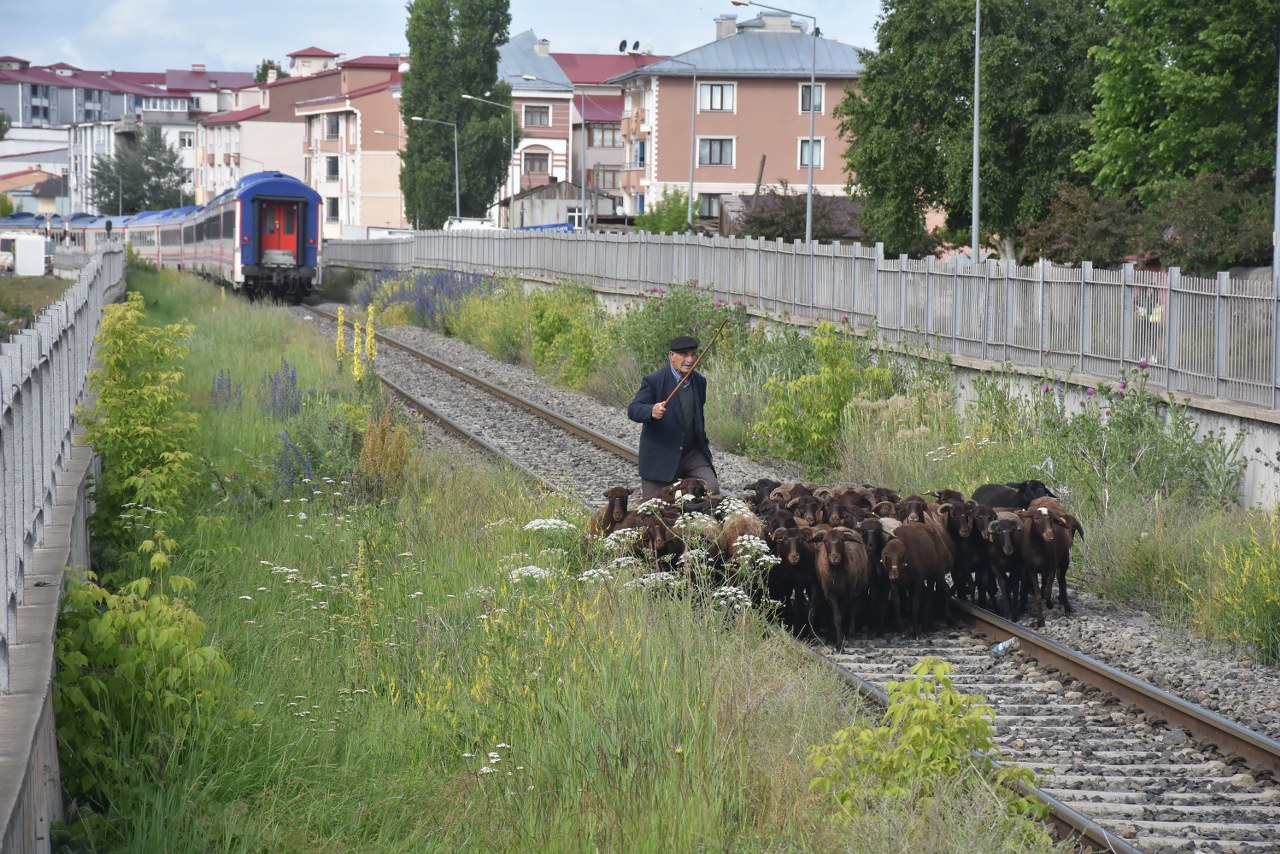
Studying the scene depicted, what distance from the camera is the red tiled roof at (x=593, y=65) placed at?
12181cm

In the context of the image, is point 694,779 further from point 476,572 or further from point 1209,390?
point 1209,390

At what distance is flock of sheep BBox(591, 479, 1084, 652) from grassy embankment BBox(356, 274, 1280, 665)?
933mm

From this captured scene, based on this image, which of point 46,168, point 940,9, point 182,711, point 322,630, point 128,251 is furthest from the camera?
point 46,168

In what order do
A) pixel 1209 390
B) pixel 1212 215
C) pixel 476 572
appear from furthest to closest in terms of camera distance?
pixel 1212 215
pixel 1209 390
pixel 476 572

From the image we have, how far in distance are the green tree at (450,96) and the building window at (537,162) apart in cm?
2644

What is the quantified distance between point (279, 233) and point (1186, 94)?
2443cm

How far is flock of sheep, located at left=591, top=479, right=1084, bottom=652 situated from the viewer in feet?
32.9

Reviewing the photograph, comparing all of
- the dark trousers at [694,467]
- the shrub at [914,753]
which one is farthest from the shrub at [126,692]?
the dark trousers at [694,467]

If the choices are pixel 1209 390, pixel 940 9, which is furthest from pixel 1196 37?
pixel 1209 390

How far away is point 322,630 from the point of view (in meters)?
8.63

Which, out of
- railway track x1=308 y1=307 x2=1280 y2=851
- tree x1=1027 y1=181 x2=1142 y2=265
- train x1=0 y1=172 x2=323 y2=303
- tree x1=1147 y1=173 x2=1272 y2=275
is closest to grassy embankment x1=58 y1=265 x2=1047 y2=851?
railway track x1=308 y1=307 x2=1280 y2=851

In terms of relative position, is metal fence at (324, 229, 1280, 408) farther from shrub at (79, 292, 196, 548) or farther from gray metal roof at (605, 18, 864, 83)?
gray metal roof at (605, 18, 864, 83)

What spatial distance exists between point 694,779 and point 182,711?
2.11m

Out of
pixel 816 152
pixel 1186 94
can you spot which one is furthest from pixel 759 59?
pixel 1186 94
